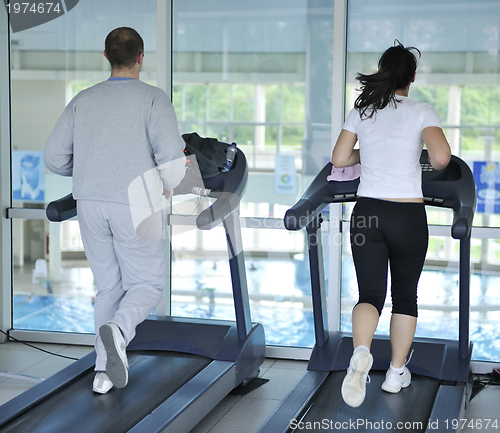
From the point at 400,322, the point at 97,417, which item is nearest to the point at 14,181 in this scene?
the point at 97,417

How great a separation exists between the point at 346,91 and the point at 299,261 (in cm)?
105

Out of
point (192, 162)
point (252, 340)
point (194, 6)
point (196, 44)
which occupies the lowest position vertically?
point (252, 340)

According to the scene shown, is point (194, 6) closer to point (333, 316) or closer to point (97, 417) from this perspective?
point (333, 316)

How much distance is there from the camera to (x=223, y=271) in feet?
12.5

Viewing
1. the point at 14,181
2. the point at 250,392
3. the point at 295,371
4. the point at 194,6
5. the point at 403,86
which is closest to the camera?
the point at 403,86

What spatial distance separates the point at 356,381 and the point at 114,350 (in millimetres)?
920

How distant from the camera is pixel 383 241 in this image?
7.57 ft

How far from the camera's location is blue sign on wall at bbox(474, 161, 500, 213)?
10.8 ft

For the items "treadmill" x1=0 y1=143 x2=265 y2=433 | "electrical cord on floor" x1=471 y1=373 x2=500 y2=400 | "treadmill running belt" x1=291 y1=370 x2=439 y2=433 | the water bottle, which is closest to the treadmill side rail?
"treadmill" x1=0 y1=143 x2=265 y2=433

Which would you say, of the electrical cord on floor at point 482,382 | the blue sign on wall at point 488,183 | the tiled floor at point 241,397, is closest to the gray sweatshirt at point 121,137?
the tiled floor at point 241,397

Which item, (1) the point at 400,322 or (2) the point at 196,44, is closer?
(1) the point at 400,322

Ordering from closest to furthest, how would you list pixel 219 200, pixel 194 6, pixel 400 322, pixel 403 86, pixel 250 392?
pixel 403 86 → pixel 400 322 → pixel 219 200 → pixel 250 392 → pixel 194 6

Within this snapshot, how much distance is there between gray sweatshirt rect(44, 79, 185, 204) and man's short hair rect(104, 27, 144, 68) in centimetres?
9

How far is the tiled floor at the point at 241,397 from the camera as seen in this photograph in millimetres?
2688
